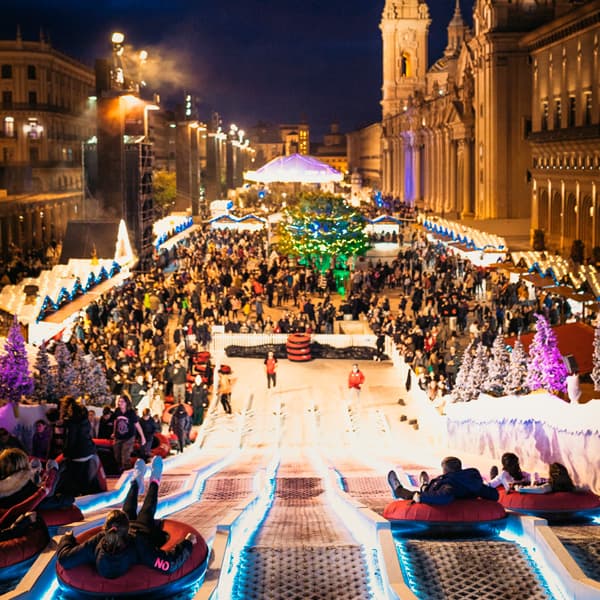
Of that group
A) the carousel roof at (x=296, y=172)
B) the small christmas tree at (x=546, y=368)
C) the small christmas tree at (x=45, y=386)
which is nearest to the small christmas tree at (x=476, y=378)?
the small christmas tree at (x=546, y=368)

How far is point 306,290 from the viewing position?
4219 cm

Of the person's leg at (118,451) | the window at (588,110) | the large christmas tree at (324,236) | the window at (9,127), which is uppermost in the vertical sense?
the window at (9,127)

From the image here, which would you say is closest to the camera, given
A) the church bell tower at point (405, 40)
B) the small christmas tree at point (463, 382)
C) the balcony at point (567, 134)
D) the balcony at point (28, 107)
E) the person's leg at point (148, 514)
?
the person's leg at point (148, 514)

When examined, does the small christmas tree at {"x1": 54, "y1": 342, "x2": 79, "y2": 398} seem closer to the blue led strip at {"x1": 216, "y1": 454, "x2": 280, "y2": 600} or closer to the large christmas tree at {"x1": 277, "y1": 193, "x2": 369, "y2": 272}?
the blue led strip at {"x1": 216, "y1": 454, "x2": 280, "y2": 600}

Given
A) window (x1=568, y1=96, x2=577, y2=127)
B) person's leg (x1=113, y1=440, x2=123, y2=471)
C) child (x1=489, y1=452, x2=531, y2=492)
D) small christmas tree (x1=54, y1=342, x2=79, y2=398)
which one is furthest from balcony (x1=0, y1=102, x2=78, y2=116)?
child (x1=489, y1=452, x2=531, y2=492)

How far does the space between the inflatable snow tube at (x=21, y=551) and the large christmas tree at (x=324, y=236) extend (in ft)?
134

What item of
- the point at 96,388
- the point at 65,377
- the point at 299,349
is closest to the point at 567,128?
the point at 299,349

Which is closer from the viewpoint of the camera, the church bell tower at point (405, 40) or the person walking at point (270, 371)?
the person walking at point (270, 371)

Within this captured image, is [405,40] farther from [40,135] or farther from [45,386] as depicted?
[45,386]

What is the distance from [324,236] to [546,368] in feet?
104

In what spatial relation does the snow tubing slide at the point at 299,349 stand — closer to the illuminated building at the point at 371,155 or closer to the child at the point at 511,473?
the child at the point at 511,473

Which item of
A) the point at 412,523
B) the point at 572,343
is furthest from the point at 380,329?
A: the point at 412,523

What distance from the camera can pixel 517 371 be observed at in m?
18.5

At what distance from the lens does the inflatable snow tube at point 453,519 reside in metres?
8.67
